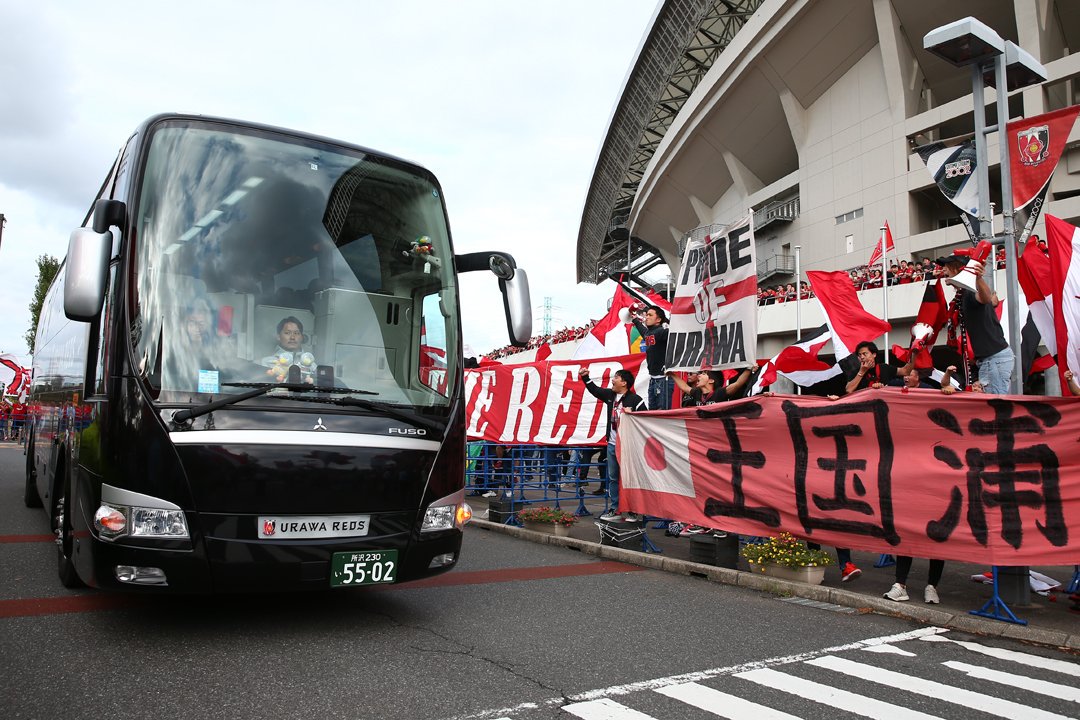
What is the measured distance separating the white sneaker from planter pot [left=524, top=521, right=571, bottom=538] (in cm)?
406

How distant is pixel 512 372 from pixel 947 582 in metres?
7.66

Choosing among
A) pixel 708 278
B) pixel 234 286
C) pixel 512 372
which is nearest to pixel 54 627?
pixel 234 286

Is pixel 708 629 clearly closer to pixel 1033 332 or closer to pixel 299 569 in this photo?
pixel 299 569

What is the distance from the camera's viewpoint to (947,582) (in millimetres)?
6945

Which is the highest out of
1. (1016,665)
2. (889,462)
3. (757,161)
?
(757,161)

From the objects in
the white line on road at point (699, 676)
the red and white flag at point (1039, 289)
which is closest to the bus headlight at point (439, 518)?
the white line on road at point (699, 676)

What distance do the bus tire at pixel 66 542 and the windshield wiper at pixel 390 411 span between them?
89.1 inches

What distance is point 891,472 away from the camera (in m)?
6.51

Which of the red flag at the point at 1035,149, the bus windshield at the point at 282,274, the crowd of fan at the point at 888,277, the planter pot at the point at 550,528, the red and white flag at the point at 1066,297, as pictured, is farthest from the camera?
the crowd of fan at the point at 888,277

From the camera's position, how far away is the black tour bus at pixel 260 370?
4570 mm

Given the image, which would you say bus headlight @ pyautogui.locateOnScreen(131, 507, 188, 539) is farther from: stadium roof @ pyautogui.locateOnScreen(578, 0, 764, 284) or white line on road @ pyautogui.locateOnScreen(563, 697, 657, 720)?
stadium roof @ pyautogui.locateOnScreen(578, 0, 764, 284)

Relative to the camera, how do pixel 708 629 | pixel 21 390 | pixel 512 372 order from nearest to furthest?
pixel 708 629 → pixel 512 372 → pixel 21 390

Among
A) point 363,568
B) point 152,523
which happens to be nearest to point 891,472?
point 363,568

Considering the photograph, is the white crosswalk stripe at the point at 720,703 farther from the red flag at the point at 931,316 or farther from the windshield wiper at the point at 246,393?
the red flag at the point at 931,316
